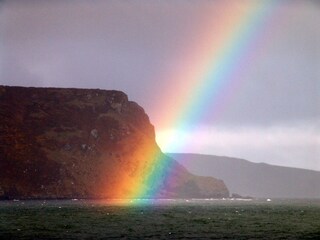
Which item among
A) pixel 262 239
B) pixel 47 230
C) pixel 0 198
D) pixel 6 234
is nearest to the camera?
pixel 262 239

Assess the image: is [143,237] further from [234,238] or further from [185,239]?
[234,238]

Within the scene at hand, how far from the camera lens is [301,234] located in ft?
195

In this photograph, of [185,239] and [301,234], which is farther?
[301,234]

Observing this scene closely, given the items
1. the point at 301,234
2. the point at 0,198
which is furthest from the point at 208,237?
the point at 0,198

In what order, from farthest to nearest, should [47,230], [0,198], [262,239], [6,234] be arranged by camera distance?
1. [0,198]
2. [47,230]
3. [6,234]
4. [262,239]

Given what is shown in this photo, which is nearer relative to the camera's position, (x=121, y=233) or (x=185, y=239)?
(x=185, y=239)

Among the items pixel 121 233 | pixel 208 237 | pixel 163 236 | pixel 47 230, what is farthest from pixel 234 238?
pixel 47 230

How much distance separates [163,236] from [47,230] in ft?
49.6

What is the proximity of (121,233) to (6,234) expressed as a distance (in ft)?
39.0

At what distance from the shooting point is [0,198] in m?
198

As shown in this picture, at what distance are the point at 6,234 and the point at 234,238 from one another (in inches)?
909

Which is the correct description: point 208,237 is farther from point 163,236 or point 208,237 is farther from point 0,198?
point 0,198

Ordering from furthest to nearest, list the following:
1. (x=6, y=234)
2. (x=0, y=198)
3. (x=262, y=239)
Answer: (x=0, y=198)
(x=6, y=234)
(x=262, y=239)

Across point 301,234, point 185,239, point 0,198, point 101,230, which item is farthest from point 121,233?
point 0,198
